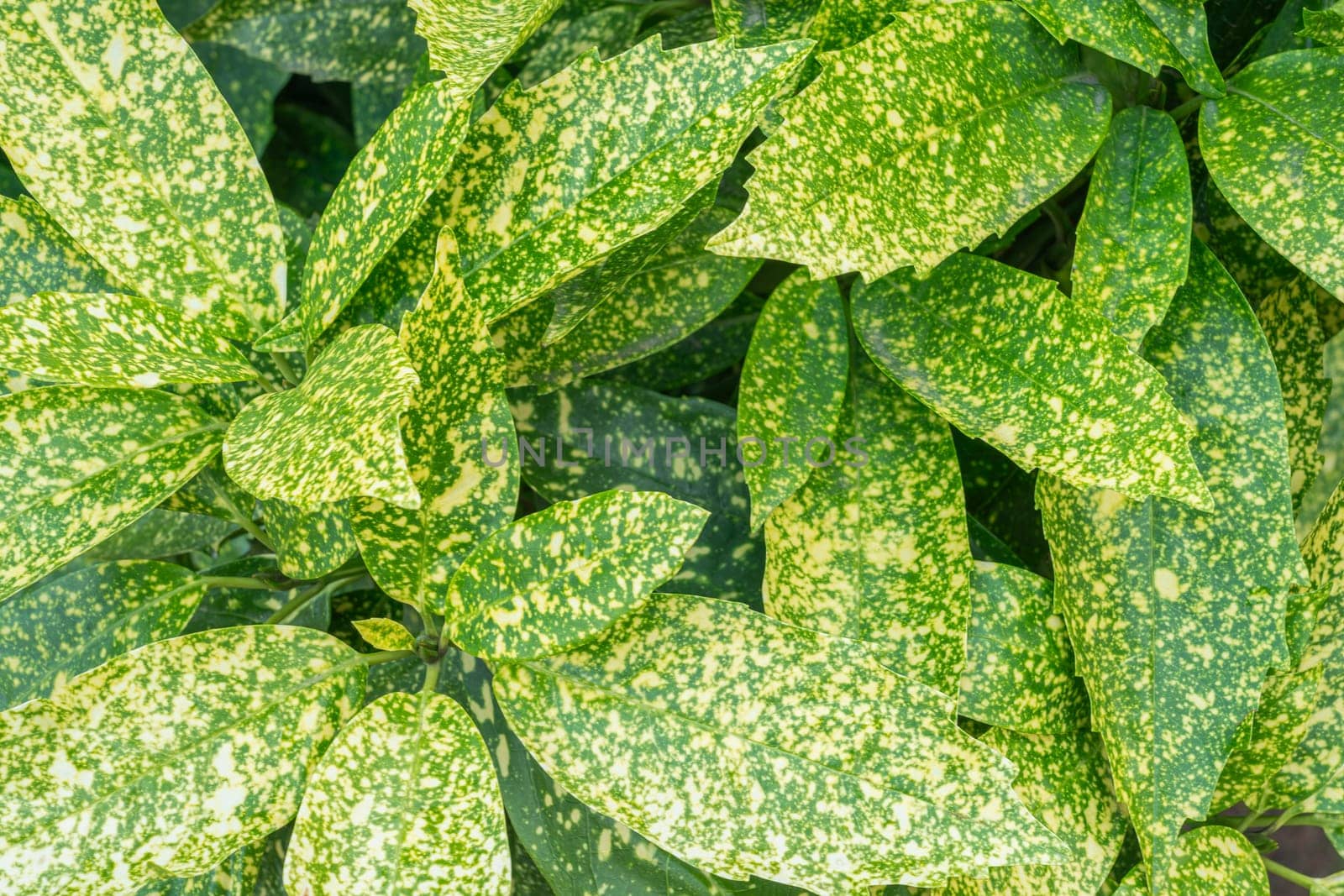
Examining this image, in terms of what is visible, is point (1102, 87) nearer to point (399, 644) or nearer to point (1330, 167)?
point (1330, 167)

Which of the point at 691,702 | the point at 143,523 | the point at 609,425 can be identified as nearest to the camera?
the point at 691,702

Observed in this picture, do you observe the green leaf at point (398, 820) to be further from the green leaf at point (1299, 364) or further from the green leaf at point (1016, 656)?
the green leaf at point (1299, 364)

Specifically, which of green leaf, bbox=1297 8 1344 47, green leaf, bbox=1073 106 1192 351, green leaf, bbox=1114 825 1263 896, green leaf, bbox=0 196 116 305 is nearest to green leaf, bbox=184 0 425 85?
green leaf, bbox=0 196 116 305

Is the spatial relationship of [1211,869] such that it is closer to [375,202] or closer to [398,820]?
[398,820]

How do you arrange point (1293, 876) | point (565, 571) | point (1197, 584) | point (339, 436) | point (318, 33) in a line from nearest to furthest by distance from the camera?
point (339, 436) → point (565, 571) → point (1197, 584) → point (1293, 876) → point (318, 33)

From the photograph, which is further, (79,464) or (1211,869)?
(1211,869)

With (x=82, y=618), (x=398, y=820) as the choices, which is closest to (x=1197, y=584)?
(x=398, y=820)

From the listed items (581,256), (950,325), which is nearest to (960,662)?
(950,325)
